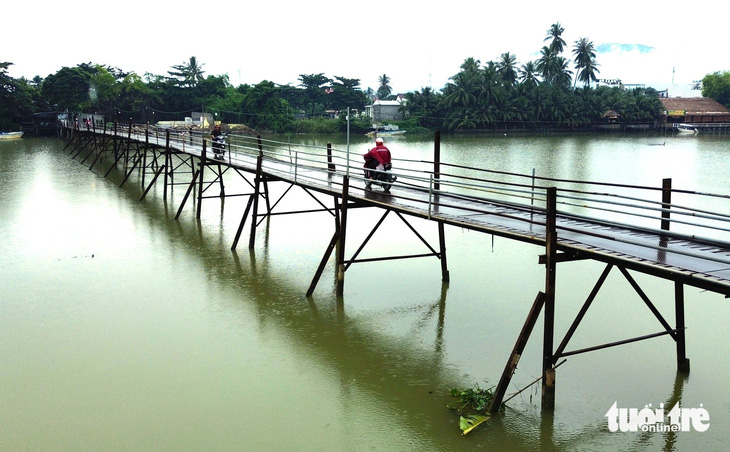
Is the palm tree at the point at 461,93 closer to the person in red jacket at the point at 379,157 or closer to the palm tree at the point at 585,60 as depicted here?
the palm tree at the point at 585,60

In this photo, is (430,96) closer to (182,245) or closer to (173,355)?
(182,245)

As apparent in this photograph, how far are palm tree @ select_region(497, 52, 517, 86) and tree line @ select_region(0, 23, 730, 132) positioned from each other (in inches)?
4.6

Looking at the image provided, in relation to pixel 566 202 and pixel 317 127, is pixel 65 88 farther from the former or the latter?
pixel 566 202

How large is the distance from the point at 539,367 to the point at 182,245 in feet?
36.5

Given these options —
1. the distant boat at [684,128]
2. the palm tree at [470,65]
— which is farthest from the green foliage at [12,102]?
the distant boat at [684,128]

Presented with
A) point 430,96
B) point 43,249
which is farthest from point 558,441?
point 430,96

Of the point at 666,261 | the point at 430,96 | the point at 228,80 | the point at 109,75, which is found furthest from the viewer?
the point at 228,80

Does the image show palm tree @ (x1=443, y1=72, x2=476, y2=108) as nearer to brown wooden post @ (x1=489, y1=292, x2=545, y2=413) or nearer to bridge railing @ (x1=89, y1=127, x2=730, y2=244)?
bridge railing @ (x1=89, y1=127, x2=730, y2=244)

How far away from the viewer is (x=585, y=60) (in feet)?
282

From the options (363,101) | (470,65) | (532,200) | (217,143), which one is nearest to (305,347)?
(532,200)

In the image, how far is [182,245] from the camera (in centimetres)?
1777

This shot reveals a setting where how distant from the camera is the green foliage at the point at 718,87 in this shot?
8806cm

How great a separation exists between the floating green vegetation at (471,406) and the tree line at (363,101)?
66561 millimetres

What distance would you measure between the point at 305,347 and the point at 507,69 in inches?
2922
